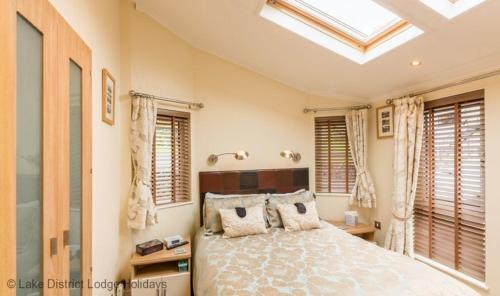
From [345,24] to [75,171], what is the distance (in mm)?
2550

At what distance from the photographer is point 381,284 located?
1.60 m

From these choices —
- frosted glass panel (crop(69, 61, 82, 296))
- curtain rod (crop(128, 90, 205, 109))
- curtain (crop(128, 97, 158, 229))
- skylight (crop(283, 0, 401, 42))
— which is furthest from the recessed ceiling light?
frosted glass panel (crop(69, 61, 82, 296))

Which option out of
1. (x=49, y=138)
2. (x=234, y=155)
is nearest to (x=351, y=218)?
A: (x=234, y=155)

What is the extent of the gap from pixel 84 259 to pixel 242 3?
7.40ft

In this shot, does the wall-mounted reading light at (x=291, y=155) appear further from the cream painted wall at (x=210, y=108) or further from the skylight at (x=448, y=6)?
the skylight at (x=448, y=6)

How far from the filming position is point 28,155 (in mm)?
941

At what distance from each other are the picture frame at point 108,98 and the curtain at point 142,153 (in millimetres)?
314

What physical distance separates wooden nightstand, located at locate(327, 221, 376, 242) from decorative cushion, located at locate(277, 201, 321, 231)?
0.58 m

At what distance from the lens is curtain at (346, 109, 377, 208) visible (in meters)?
3.26

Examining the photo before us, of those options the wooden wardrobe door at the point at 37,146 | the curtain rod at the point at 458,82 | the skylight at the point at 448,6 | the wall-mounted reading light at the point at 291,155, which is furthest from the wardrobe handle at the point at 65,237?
the curtain rod at the point at 458,82

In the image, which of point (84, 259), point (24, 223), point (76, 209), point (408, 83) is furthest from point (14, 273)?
point (408, 83)

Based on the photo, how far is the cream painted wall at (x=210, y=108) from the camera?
2547mm

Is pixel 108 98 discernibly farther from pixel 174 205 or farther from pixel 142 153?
pixel 174 205

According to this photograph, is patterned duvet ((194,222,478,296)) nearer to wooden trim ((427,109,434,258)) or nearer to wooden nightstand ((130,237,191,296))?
wooden nightstand ((130,237,191,296))
